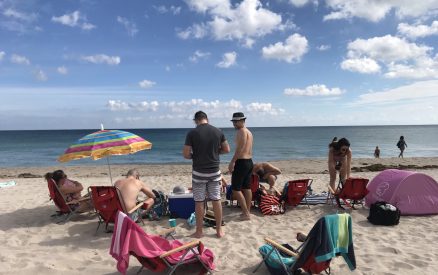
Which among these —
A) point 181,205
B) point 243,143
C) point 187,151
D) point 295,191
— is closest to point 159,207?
point 181,205

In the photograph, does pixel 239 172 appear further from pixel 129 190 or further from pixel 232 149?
pixel 232 149

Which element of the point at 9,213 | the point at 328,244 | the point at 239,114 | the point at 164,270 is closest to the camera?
the point at 328,244

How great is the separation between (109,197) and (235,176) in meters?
1.99

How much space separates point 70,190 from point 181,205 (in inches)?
75.5

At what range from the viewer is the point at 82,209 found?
20.3 ft

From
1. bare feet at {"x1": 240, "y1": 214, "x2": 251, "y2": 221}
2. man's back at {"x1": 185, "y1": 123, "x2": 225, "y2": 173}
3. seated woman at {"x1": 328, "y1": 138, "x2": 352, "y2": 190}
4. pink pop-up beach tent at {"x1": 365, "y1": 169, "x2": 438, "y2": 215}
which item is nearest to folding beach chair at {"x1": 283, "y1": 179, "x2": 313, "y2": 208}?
bare feet at {"x1": 240, "y1": 214, "x2": 251, "y2": 221}

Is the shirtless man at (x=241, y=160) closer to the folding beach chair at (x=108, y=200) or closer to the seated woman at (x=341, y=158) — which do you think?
the folding beach chair at (x=108, y=200)

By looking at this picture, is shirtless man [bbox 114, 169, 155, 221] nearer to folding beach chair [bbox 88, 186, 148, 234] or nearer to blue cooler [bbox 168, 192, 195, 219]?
folding beach chair [bbox 88, 186, 148, 234]

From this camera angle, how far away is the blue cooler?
6168mm

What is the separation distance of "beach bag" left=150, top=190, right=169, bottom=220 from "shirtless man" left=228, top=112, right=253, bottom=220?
1295 millimetres

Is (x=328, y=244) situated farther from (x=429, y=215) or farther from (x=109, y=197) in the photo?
(x=429, y=215)

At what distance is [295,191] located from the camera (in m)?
6.63

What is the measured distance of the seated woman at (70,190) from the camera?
6125 millimetres

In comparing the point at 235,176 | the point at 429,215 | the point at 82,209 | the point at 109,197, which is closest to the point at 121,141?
the point at 109,197
